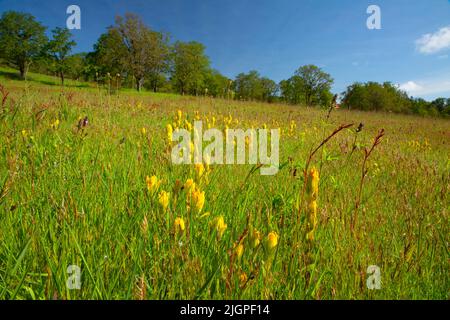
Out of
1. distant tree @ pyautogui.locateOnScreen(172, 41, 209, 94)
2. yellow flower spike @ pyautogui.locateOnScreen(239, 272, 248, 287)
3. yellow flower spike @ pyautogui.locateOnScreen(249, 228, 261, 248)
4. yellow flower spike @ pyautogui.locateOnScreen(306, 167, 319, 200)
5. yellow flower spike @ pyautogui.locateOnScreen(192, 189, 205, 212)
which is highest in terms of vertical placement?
distant tree @ pyautogui.locateOnScreen(172, 41, 209, 94)

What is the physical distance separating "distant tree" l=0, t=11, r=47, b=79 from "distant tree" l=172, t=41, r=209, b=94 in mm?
28045

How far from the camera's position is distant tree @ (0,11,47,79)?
156ft

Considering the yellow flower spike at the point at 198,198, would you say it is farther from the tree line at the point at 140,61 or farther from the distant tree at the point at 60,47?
the distant tree at the point at 60,47

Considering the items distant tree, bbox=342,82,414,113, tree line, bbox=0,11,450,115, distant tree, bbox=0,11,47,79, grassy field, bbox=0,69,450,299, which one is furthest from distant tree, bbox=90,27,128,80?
distant tree, bbox=342,82,414,113

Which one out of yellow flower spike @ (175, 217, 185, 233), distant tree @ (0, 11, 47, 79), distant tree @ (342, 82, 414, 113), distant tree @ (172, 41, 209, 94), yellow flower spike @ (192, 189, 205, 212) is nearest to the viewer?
yellow flower spike @ (175, 217, 185, 233)

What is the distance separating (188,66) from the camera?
62062mm

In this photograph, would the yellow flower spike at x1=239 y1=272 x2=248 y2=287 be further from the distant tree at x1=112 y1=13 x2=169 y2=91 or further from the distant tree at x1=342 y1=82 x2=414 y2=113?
the distant tree at x1=342 y1=82 x2=414 y2=113

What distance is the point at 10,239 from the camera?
4.22ft

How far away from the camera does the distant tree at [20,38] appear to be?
47.4 meters

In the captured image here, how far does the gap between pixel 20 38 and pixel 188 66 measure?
33720mm

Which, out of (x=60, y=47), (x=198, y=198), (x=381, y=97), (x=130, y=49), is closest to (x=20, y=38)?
(x=60, y=47)
